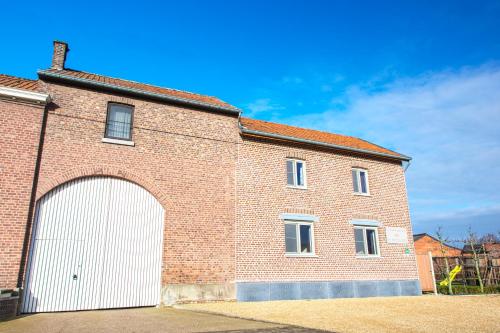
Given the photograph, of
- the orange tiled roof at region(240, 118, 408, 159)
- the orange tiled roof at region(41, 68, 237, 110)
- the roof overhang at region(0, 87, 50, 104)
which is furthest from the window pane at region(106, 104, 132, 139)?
the orange tiled roof at region(240, 118, 408, 159)

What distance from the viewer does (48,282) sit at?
10.5 metres

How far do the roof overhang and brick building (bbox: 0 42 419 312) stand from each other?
0.13 ft

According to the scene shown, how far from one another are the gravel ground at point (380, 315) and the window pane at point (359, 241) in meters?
4.06

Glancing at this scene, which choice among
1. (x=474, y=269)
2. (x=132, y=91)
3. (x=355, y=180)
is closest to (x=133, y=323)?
(x=132, y=91)

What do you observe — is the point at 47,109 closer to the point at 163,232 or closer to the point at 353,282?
the point at 163,232

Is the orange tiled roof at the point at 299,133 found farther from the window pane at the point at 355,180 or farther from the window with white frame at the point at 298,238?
the window with white frame at the point at 298,238

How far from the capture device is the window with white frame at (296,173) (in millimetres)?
15133

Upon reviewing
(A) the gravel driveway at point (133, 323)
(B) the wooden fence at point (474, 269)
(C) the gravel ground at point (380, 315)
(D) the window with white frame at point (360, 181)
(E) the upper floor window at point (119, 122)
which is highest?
(E) the upper floor window at point (119, 122)

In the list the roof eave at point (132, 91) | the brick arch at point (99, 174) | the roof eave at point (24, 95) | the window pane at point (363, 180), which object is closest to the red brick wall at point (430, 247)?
the window pane at point (363, 180)

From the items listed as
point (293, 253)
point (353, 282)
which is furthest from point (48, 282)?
point (353, 282)

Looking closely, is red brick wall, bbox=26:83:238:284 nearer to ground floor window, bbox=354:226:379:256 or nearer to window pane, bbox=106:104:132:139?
window pane, bbox=106:104:132:139

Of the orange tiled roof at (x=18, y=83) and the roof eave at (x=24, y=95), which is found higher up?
the orange tiled roof at (x=18, y=83)

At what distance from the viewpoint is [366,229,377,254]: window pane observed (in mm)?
15828

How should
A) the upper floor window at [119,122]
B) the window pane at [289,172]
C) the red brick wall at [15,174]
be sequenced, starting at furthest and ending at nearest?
the window pane at [289,172]
the upper floor window at [119,122]
the red brick wall at [15,174]
